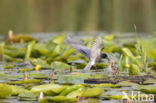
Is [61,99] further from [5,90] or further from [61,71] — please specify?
[61,71]

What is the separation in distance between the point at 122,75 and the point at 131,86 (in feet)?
1.82

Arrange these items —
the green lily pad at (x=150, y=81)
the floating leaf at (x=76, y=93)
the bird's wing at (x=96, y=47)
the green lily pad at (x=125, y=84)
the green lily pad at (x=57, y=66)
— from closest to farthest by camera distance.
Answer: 1. the floating leaf at (x=76, y=93)
2. the green lily pad at (x=125, y=84)
3. the green lily pad at (x=150, y=81)
4. the bird's wing at (x=96, y=47)
5. the green lily pad at (x=57, y=66)

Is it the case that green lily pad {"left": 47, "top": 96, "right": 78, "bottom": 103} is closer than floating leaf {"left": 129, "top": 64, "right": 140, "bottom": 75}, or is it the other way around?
green lily pad {"left": 47, "top": 96, "right": 78, "bottom": 103}

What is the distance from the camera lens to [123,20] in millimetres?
12344

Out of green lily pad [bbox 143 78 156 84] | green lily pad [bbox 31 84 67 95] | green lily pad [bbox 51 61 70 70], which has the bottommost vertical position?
green lily pad [bbox 31 84 67 95]

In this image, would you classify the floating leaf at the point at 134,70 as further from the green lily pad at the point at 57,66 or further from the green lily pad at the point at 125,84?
the green lily pad at the point at 57,66

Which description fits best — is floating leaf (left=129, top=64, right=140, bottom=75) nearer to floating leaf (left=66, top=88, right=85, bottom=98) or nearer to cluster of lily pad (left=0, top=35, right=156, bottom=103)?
cluster of lily pad (left=0, top=35, right=156, bottom=103)

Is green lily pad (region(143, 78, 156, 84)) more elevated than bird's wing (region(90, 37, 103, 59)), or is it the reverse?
bird's wing (region(90, 37, 103, 59))

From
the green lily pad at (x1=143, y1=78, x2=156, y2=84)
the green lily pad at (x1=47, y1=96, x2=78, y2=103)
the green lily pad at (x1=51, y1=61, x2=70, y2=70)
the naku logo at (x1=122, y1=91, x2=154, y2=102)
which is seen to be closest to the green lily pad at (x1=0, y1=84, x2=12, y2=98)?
the green lily pad at (x1=47, y1=96, x2=78, y2=103)

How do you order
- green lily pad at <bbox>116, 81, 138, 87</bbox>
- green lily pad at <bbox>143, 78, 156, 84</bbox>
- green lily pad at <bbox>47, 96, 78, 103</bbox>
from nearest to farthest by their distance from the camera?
green lily pad at <bbox>47, 96, 78, 103</bbox>, green lily pad at <bbox>116, 81, 138, 87</bbox>, green lily pad at <bbox>143, 78, 156, 84</bbox>

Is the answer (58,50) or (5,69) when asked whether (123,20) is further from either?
(5,69)

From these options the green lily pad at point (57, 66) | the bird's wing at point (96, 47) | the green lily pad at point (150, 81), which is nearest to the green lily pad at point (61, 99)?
the green lily pad at point (150, 81)

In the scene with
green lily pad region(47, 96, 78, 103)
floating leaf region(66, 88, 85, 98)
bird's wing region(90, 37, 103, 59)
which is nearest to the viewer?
green lily pad region(47, 96, 78, 103)

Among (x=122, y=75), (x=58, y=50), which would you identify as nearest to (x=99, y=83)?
(x=122, y=75)
